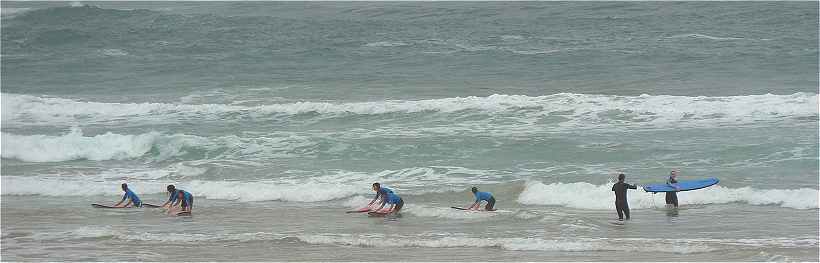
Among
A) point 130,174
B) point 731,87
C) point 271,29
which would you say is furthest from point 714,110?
point 271,29

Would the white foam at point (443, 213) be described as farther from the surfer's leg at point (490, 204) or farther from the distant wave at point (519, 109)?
the distant wave at point (519, 109)

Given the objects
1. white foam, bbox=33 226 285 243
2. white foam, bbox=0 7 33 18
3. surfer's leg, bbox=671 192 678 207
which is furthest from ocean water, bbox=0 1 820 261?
white foam, bbox=0 7 33 18

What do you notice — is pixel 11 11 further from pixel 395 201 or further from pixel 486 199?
pixel 486 199

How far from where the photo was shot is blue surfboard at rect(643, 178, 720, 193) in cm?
1831

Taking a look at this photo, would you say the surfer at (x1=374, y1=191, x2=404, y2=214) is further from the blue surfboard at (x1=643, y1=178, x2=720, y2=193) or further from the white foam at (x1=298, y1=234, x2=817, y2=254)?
the blue surfboard at (x1=643, y1=178, x2=720, y2=193)

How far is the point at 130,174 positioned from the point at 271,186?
4.18 m

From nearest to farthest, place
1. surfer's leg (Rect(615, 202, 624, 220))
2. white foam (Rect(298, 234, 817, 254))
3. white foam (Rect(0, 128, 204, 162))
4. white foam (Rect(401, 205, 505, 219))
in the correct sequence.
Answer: white foam (Rect(298, 234, 817, 254)) → surfer's leg (Rect(615, 202, 624, 220)) → white foam (Rect(401, 205, 505, 219)) → white foam (Rect(0, 128, 204, 162))

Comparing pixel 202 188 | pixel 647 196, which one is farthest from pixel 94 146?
pixel 647 196

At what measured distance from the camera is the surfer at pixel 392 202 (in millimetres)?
18562

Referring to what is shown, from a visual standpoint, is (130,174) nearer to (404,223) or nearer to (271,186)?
(271,186)

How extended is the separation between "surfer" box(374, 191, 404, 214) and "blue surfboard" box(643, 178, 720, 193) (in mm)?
4385

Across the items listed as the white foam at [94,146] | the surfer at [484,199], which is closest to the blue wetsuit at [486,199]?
the surfer at [484,199]

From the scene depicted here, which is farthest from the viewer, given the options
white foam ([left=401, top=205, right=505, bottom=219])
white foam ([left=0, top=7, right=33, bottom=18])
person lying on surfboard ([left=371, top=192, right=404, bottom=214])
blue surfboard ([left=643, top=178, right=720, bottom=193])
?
white foam ([left=0, top=7, right=33, bottom=18])

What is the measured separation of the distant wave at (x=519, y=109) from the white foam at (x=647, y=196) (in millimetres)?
6439
